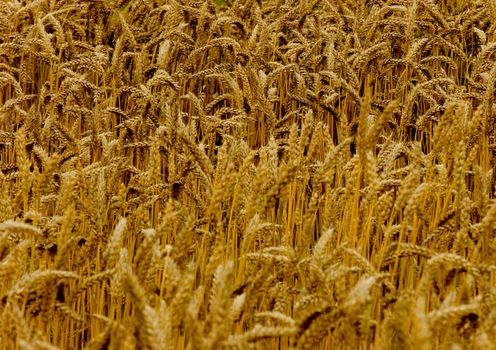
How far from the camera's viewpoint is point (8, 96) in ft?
A: 13.1

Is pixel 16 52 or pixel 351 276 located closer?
pixel 351 276

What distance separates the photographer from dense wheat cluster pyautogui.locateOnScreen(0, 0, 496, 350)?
4.75 feet

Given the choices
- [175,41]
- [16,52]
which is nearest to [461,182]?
[175,41]

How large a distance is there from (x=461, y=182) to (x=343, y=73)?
2.09 m

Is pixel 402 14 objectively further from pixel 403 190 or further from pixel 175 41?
pixel 403 190

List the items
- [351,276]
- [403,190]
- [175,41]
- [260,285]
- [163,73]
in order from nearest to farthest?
[260,285] < [403,190] < [351,276] < [163,73] < [175,41]

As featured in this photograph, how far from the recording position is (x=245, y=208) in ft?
6.52

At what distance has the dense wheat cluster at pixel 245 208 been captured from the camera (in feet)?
4.75

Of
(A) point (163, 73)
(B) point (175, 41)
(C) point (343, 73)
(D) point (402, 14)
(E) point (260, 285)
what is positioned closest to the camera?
(E) point (260, 285)

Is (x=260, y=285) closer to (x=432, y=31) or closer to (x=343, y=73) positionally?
(x=343, y=73)

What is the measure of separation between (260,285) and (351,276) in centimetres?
58

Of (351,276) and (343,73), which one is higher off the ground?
(343,73)

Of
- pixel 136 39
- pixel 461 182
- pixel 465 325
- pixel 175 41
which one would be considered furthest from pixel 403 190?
pixel 136 39

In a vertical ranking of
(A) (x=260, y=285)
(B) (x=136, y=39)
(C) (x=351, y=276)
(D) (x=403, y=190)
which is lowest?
(C) (x=351, y=276)
